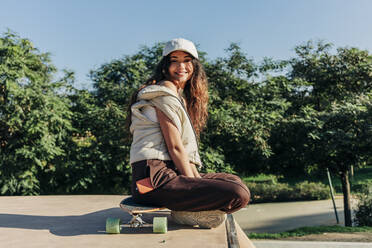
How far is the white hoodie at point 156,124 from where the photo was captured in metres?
2.10

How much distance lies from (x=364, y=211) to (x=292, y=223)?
2170mm

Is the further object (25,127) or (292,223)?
(292,223)

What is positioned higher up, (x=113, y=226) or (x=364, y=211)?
(x=113, y=226)

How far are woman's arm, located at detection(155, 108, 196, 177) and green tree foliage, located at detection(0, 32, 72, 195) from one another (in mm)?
4571

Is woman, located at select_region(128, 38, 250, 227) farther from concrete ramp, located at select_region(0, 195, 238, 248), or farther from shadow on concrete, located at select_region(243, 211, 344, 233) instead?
shadow on concrete, located at select_region(243, 211, 344, 233)

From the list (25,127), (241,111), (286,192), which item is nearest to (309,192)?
(286,192)

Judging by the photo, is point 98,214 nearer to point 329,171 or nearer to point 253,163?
point 253,163

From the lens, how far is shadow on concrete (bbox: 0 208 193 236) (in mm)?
2143

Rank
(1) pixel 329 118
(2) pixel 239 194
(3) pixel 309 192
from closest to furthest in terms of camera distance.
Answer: (2) pixel 239 194, (1) pixel 329 118, (3) pixel 309 192

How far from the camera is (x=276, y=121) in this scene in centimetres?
742

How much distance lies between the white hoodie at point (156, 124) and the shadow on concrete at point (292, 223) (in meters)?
7.64

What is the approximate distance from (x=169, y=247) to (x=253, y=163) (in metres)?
6.23

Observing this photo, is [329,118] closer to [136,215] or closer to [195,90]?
[195,90]

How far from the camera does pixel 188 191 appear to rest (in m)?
1.96
